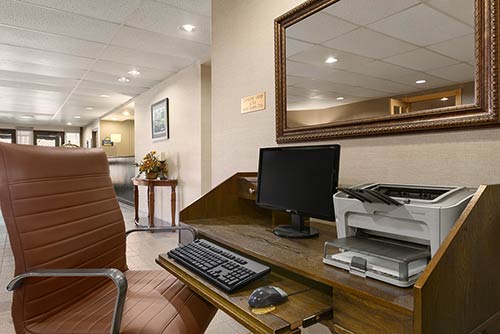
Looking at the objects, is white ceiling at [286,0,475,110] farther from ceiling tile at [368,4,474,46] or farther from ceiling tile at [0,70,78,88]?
ceiling tile at [0,70,78,88]

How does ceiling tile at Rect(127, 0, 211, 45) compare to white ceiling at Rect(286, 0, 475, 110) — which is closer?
white ceiling at Rect(286, 0, 475, 110)

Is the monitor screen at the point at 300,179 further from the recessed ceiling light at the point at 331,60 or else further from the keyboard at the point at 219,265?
the recessed ceiling light at the point at 331,60

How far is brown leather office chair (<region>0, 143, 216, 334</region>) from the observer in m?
1.21

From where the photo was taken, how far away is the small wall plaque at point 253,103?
6.83ft

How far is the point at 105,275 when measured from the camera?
1.19 m

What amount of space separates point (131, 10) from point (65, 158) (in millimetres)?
1973

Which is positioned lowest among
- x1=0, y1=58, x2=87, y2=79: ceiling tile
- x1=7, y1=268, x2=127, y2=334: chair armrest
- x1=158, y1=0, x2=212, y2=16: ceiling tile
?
x1=7, y1=268, x2=127, y2=334: chair armrest

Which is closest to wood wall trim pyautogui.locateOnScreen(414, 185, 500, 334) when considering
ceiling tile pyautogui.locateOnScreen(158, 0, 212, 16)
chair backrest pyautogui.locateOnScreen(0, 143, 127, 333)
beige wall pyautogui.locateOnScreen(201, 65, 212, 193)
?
chair backrest pyautogui.locateOnScreen(0, 143, 127, 333)

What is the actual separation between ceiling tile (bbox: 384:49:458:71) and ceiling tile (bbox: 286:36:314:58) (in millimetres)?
553

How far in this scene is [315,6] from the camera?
1.68m

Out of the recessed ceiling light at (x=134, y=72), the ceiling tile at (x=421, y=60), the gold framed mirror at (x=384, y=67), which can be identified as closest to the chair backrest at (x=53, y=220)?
the gold framed mirror at (x=384, y=67)

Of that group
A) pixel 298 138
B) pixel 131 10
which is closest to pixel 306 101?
pixel 298 138

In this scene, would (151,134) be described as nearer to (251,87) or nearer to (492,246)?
(251,87)

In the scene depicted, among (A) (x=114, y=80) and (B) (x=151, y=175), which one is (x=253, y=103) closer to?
(B) (x=151, y=175)
